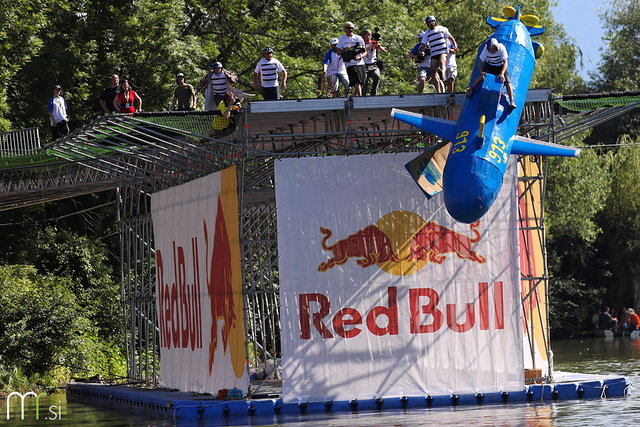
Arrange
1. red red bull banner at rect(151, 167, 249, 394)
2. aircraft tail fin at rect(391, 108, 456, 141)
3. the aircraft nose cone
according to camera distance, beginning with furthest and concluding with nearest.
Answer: red red bull banner at rect(151, 167, 249, 394), aircraft tail fin at rect(391, 108, 456, 141), the aircraft nose cone

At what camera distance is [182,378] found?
83.1ft

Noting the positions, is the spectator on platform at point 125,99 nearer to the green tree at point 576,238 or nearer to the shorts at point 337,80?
the shorts at point 337,80

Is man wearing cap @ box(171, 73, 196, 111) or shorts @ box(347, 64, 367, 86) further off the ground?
man wearing cap @ box(171, 73, 196, 111)

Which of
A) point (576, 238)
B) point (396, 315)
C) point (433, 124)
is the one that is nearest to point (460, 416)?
point (396, 315)

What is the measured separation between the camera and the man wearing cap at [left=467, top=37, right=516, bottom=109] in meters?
20.5

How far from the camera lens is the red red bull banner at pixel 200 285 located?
21947mm

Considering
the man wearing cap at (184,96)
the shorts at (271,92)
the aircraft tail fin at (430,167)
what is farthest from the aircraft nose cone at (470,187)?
the man wearing cap at (184,96)

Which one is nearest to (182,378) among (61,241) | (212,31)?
(61,241)

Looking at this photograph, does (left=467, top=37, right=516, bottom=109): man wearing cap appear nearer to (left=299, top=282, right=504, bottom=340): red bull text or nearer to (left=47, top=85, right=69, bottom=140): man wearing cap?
(left=299, top=282, right=504, bottom=340): red bull text

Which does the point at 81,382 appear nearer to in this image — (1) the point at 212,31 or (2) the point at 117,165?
(2) the point at 117,165

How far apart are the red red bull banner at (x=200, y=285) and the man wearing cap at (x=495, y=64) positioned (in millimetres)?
5117

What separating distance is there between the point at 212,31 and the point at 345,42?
17.7m

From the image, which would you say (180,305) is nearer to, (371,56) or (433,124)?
(371,56)

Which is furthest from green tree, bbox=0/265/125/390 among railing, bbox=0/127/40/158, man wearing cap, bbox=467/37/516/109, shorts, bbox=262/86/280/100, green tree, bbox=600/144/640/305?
green tree, bbox=600/144/640/305
